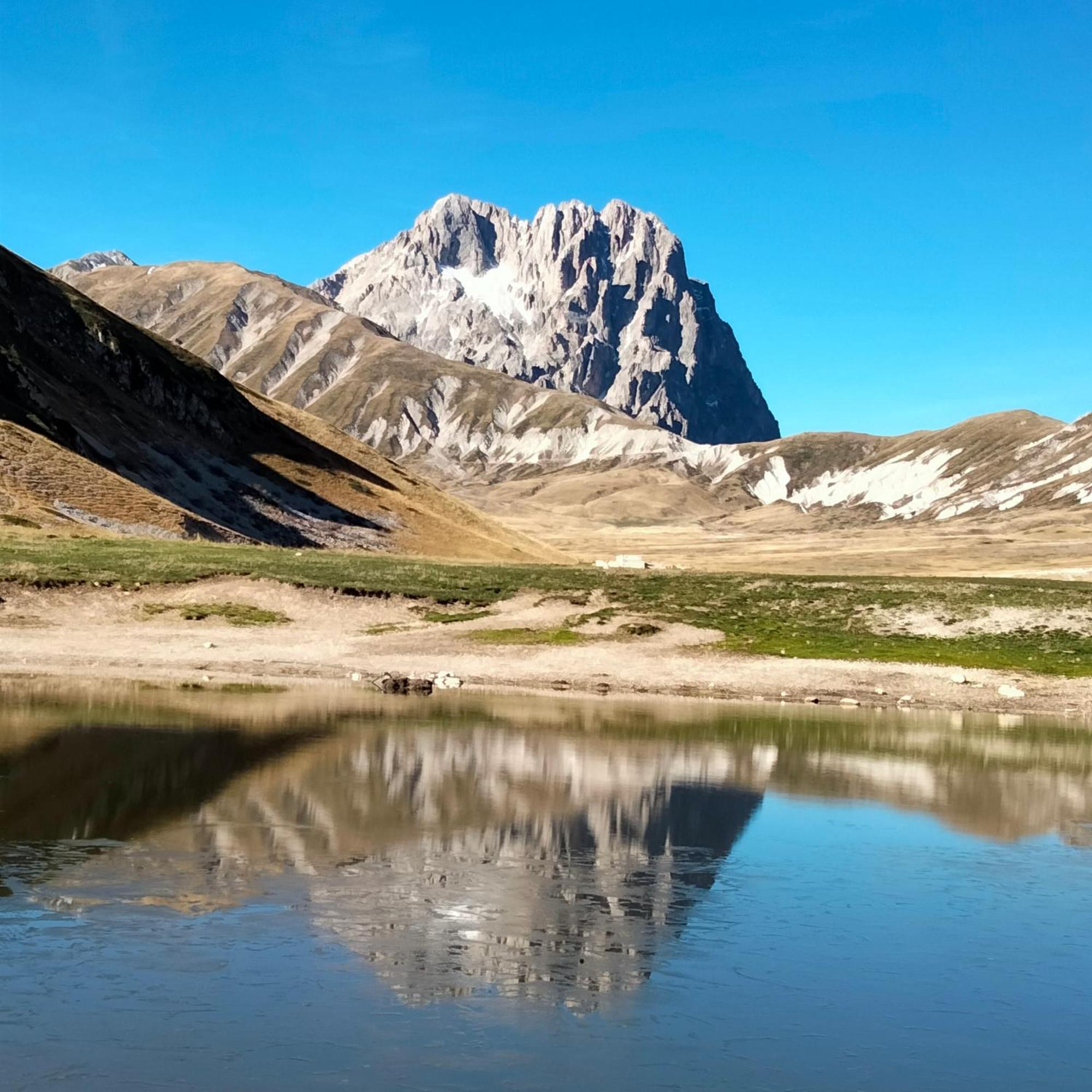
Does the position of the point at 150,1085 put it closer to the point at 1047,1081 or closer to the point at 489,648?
the point at 1047,1081

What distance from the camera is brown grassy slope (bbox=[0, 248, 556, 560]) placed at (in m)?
80.8

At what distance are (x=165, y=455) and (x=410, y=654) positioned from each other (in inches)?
2395

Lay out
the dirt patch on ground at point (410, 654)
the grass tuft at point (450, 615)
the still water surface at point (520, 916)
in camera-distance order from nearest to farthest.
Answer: the still water surface at point (520, 916) → the dirt patch on ground at point (410, 654) → the grass tuft at point (450, 615)

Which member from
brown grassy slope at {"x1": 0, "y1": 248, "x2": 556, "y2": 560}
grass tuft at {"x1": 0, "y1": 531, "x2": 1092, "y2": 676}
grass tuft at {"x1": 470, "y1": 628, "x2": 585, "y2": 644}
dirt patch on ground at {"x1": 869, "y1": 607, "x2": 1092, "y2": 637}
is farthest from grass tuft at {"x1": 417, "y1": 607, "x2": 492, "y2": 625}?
brown grassy slope at {"x1": 0, "y1": 248, "x2": 556, "y2": 560}

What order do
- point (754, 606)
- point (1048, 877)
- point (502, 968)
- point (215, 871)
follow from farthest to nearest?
point (754, 606) → point (1048, 877) → point (215, 871) → point (502, 968)

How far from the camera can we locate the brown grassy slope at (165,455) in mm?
80750

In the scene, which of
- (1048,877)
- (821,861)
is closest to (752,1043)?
(821,861)

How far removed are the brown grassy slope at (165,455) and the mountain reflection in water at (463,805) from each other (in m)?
49.6

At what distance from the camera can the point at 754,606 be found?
59.4 meters

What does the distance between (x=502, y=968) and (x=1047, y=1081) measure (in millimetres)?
5756

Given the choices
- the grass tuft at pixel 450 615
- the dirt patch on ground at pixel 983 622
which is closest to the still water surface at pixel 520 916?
the grass tuft at pixel 450 615

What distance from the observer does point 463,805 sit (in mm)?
22797

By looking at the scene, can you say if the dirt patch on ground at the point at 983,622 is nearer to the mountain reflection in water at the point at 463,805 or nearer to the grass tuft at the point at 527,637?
the grass tuft at the point at 527,637

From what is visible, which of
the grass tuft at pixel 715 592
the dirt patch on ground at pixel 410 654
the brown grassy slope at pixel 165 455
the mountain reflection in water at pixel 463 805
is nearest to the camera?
the mountain reflection in water at pixel 463 805
